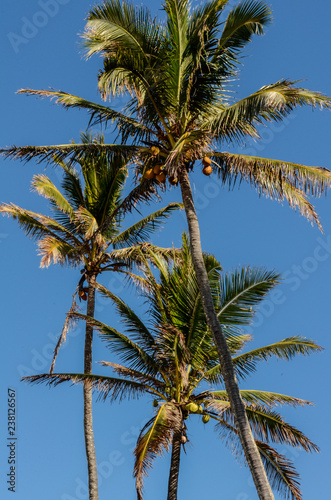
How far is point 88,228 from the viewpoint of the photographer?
16750 millimetres

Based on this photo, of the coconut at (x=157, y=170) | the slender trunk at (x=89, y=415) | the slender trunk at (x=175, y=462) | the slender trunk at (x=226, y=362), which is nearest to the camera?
the slender trunk at (x=226, y=362)

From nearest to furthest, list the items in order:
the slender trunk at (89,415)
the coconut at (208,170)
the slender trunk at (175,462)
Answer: the coconut at (208,170) → the slender trunk at (175,462) → the slender trunk at (89,415)

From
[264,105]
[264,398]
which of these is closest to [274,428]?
[264,398]

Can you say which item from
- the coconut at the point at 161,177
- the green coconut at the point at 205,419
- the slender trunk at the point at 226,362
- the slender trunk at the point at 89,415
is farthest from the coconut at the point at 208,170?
the green coconut at the point at 205,419

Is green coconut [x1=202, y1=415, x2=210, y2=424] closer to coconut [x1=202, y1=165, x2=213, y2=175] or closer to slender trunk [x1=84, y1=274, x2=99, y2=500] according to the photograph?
slender trunk [x1=84, y1=274, x2=99, y2=500]

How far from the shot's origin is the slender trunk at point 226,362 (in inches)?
392

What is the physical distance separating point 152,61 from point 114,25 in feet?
3.25

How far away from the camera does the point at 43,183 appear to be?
1764cm

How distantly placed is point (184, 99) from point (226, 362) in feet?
16.4

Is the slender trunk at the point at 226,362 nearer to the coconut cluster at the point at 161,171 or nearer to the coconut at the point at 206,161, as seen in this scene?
the coconut cluster at the point at 161,171

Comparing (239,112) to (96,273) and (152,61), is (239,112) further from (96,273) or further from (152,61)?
(96,273)

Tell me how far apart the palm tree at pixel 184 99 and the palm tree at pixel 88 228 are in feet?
10.7

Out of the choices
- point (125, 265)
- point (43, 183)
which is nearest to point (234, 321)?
point (125, 265)

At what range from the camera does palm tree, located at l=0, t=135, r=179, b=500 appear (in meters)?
16.3
